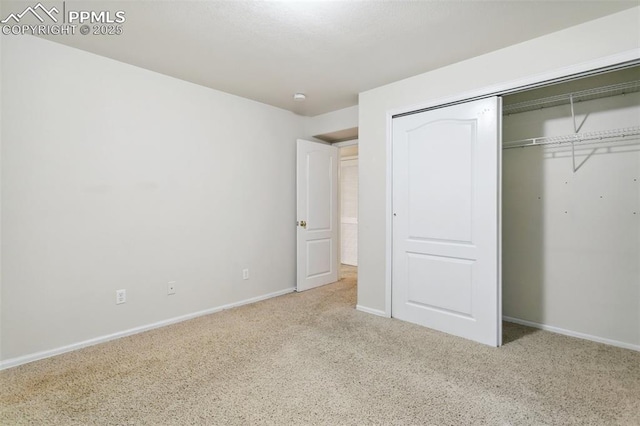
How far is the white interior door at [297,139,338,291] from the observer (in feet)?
14.0

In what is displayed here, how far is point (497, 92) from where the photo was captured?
259cm

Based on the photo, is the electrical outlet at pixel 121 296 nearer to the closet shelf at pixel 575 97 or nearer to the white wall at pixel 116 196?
the white wall at pixel 116 196

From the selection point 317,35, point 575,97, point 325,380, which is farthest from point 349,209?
point 325,380

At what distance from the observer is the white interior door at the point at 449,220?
8.61 ft

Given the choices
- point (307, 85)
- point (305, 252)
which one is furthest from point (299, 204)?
point (307, 85)

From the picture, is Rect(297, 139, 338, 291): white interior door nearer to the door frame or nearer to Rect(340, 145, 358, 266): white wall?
the door frame

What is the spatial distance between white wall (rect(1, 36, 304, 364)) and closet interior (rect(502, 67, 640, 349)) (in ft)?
9.14

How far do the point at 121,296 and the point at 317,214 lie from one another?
8.15ft

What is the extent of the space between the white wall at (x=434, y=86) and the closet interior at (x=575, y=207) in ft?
1.56

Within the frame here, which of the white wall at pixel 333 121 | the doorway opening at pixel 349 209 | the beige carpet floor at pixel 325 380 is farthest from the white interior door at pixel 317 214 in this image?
the doorway opening at pixel 349 209

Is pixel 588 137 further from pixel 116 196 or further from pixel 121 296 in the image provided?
pixel 121 296

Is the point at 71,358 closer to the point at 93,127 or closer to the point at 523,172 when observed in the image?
→ the point at 93,127

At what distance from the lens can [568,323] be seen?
2836 mm

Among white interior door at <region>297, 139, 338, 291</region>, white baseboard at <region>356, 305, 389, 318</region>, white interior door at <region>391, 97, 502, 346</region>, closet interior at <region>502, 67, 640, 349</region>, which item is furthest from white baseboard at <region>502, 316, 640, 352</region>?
white interior door at <region>297, 139, 338, 291</region>
